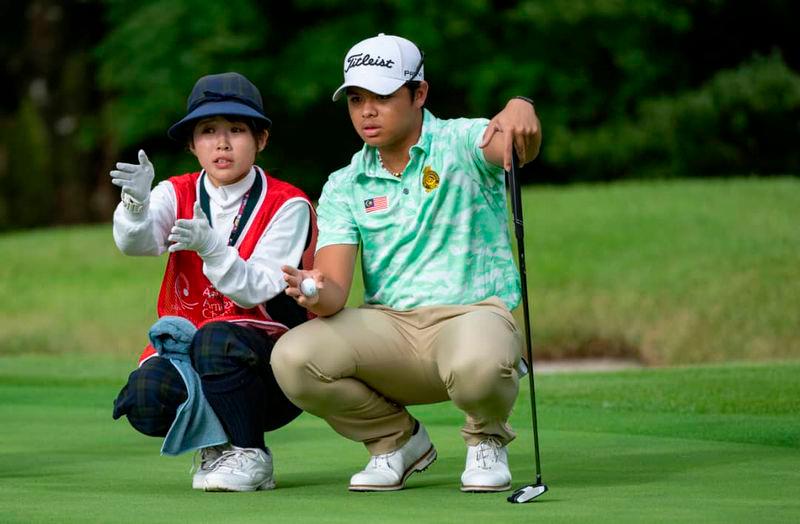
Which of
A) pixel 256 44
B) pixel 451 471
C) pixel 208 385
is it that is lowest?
pixel 451 471

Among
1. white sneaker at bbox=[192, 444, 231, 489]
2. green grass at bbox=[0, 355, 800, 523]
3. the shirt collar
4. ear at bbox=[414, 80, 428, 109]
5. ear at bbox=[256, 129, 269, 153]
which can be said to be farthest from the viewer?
ear at bbox=[256, 129, 269, 153]

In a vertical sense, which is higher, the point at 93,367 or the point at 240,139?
the point at 240,139

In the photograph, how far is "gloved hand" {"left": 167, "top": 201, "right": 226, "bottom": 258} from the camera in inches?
188

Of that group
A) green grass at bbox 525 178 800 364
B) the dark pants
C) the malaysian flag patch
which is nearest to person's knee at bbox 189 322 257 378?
the dark pants

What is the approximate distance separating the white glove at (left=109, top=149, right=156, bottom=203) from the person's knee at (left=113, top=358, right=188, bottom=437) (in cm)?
54

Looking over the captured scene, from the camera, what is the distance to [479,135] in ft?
16.4

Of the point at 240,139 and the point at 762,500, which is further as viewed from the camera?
the point at 240,139

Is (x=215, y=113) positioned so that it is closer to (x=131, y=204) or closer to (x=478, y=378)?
(x=131, y=204)

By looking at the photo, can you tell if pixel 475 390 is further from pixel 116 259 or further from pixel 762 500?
pixel 116 259

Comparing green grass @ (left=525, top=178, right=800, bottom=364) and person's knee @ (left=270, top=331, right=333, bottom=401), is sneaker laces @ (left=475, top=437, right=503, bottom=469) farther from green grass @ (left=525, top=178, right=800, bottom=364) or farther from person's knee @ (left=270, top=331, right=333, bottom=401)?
green grass @ (left=525, top=178, right=800, bottom=364)

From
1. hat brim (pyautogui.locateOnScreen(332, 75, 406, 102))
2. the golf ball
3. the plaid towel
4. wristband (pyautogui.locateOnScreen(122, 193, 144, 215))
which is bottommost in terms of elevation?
the plaid towel

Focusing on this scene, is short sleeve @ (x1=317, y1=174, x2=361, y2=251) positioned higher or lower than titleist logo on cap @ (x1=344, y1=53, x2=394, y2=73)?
lower

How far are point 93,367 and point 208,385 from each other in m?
6.31

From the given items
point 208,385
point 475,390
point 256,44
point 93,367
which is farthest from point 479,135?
point 256,44
